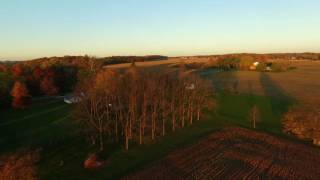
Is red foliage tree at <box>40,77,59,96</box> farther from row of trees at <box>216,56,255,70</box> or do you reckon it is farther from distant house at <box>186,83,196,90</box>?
row of trees at <box>216,56,255,70</box>

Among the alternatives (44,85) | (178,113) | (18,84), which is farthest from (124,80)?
(44,85)

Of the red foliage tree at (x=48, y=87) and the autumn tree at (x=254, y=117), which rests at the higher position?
the red foliage tree at (x=48, y=87)

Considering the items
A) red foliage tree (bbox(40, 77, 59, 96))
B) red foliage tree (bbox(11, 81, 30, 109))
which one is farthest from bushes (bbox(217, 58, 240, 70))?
red foliage tree (bbox(11, 81, 30, 109))

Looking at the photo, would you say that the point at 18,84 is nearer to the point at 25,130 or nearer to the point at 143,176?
the point at 25,130

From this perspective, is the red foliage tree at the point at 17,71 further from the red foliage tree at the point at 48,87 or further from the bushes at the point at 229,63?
the bushes at the point at 229,63

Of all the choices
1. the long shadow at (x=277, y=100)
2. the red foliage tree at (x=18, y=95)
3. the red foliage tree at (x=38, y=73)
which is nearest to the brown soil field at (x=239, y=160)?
the long shadow at (x=277, y=100)
